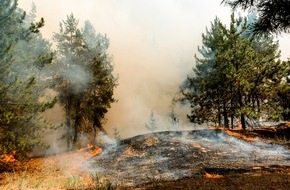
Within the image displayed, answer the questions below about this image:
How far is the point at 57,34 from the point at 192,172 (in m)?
29.2

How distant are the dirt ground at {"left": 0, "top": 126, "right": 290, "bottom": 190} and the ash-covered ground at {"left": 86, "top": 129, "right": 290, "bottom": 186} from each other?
0.64 m

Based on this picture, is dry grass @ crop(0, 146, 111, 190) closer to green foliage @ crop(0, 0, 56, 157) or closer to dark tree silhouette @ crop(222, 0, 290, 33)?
green foliage @ crop(0, 0, 56, 157)

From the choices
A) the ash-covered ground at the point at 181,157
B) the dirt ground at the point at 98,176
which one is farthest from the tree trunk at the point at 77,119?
the ash-covered ground at the point at 181,157

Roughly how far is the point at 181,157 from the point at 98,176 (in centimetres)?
435

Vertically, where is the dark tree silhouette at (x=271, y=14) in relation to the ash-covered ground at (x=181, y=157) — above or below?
above

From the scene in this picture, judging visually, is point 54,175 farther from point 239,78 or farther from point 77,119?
point 77,119

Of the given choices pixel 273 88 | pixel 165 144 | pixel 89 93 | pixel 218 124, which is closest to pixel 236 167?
pixel 165 144

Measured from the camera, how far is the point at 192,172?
33.7ft

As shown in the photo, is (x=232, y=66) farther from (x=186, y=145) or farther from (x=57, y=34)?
(x=57, y=34)

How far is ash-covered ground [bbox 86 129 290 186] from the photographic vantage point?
1045 cm

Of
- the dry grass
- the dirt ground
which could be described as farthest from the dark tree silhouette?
the dry grass

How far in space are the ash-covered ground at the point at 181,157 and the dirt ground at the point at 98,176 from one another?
637mm

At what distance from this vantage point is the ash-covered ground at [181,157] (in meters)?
10.4

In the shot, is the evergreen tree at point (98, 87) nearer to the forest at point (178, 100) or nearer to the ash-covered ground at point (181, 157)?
the forest at point (178, 100)
